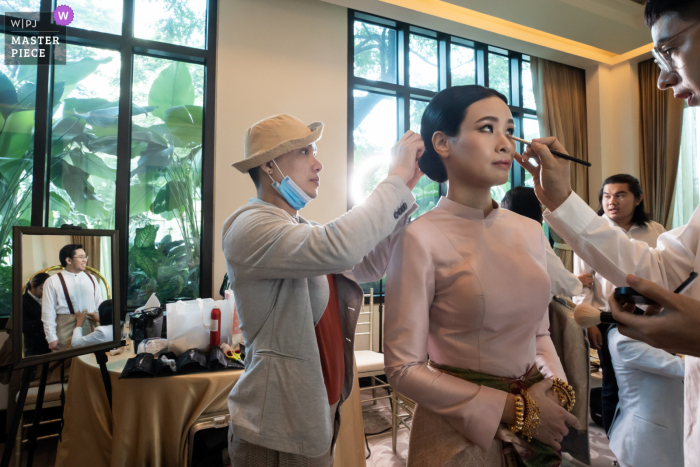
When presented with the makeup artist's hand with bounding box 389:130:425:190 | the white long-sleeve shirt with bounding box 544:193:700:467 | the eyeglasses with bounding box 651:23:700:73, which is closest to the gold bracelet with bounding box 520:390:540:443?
the white long-sleeve shirt with bounding box 544:193:700:467

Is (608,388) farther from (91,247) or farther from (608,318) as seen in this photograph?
(91,247)

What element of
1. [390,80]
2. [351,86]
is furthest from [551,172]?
[390,80]

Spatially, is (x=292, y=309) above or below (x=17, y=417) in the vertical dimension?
above

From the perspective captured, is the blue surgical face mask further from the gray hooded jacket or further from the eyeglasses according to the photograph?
the eyeglasses

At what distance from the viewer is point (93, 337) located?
185 cm

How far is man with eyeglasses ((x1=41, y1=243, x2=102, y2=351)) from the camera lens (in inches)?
67.8

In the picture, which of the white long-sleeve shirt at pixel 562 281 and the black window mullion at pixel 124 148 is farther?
the black window mullion at pixel 124 148

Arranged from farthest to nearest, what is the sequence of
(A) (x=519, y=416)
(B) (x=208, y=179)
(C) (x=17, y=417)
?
1. (B) (x=208, y=179)
2. (C) (x=17, y=417)
3. (A) (x=519, y=416)

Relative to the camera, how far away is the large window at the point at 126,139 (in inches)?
121

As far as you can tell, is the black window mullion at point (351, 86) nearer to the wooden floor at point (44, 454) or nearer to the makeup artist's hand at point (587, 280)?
the makeup artist's hand at point (587, 280)

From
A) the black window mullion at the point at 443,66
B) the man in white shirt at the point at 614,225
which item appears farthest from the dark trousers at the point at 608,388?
the black window mullion at the point at 443,66

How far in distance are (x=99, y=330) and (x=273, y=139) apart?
1.35m

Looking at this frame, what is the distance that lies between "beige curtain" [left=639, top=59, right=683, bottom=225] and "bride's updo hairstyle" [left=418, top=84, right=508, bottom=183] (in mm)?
4773

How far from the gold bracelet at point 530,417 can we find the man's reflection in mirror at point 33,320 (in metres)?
1.84
